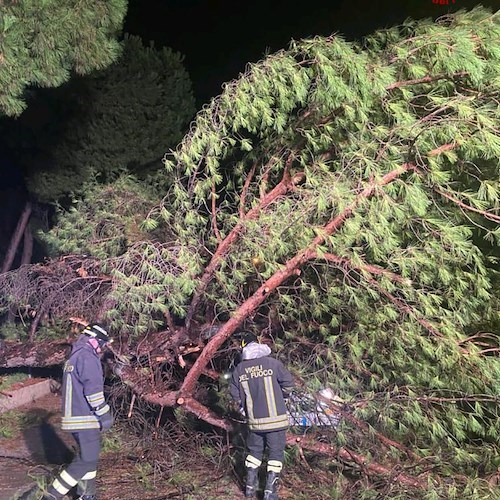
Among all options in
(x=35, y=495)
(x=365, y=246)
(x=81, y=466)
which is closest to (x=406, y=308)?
(x=365, y=246)

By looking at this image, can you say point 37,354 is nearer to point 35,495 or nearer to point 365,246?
point 35,495

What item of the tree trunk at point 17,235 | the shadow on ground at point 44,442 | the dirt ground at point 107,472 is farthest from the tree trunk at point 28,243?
the dirt ground at point 107,472

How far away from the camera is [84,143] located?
7.97 metres

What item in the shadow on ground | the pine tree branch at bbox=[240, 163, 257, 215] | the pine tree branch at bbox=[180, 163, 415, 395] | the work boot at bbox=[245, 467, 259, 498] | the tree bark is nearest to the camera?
the pine tree branch at bbox=[180, 163, 415, 395]

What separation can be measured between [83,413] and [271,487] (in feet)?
5.44

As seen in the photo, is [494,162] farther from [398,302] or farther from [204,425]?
[204,425]

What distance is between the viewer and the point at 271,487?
4.79 metres

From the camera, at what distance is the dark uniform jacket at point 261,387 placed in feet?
15.7

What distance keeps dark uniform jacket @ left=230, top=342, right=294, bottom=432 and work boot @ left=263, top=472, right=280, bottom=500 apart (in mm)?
385

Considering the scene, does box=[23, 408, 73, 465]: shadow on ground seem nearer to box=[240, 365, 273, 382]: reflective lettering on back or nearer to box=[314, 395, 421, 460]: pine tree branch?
box=[240, 365, 273, 382]: reflective lettering on back

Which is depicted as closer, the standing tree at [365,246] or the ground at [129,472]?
the standing tree at [365,246]

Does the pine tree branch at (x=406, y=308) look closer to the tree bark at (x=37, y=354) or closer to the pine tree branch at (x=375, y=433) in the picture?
the pine tree branch at (x=375, y=433)

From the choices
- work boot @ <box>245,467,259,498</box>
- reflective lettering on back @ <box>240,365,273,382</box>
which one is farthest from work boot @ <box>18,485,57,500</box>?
reflective lettering on back @ <box>240,365,273,382</box>

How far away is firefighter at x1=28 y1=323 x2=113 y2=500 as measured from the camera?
4602 mm
